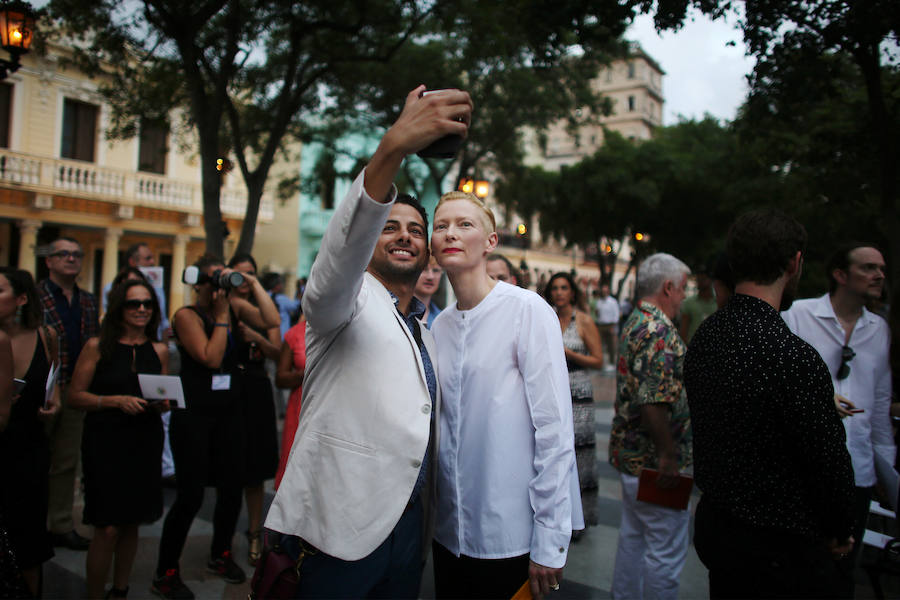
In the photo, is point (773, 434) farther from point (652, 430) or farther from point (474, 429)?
point (652, 430)

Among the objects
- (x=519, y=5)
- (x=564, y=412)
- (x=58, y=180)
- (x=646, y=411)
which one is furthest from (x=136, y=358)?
(x=58, y=180)

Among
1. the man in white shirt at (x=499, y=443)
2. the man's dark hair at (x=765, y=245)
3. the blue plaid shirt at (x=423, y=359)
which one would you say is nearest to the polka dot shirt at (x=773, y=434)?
the man's dark hair at (x=765, y=245)

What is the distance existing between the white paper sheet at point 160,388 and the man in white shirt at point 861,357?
12.0 ft

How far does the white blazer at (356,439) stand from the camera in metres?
1.74

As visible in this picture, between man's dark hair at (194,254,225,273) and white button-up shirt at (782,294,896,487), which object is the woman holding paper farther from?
white button-up shirt at (782,294,896,487)

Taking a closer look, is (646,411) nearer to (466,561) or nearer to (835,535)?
(835,535)

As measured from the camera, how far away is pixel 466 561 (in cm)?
212

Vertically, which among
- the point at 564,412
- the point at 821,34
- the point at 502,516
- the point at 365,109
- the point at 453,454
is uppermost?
the point at 365,109

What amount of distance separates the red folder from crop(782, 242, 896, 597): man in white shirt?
0.97 meters

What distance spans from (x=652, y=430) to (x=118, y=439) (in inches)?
118

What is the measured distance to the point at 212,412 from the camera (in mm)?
3982

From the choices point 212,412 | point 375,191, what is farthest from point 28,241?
point 375,191

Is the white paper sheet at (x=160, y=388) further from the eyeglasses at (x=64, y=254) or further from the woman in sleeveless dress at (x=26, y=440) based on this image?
the eyeglasses at (x=64, y=254)

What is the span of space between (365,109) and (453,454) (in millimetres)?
15060
